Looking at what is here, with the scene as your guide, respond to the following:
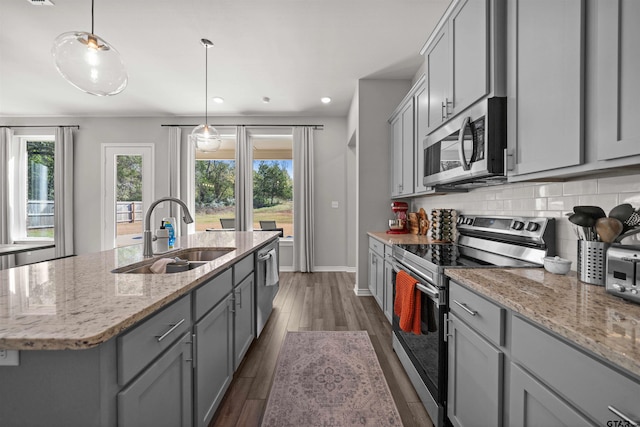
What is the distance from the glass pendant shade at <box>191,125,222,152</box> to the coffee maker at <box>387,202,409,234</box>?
2339 mm

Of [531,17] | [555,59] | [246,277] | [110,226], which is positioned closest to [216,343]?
[246,277]

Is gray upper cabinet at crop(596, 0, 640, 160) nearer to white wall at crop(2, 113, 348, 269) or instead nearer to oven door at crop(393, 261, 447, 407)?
oven door at crop(393, 261, 447, 407)

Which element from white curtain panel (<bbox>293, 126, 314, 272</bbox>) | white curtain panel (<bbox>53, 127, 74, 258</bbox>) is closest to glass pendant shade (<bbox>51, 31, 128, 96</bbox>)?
white curtain panel (<bbox>293, 126, 314, 272</bbox>)

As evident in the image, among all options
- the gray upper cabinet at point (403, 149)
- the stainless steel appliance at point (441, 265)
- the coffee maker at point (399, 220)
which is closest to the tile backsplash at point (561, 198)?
the stainless steel appliance at point (441, 265)

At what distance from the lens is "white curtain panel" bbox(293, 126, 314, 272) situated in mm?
5195

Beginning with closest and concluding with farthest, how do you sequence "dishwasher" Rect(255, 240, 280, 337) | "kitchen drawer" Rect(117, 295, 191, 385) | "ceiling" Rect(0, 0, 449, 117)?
"kitchen drawer" Rect(117, 295, 191, 385) < "dishwasher" Rect(255, 240, 280, 337) < "ceiling" Rect(0, 0, 449, 117)

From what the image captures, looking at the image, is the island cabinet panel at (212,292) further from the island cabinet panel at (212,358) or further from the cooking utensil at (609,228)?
the cooking utensil at (609,228)

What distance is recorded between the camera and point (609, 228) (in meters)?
1.06

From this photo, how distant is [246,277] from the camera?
2.12 metres

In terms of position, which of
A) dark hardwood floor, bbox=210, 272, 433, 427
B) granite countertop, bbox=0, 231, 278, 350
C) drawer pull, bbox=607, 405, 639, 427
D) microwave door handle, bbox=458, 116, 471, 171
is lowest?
dark hardwood floor, bbox=210, 272, 433, 427

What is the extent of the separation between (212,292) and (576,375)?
141 cm

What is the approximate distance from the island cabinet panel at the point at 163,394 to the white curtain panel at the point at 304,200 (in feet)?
13.1

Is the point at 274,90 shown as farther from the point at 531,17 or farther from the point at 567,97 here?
the point at 567,97

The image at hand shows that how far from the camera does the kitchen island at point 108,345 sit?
73cm
